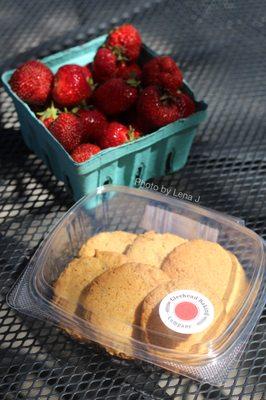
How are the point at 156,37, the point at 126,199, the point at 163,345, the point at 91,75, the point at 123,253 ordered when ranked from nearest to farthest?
the point at 163,345
the point at 123,253
the point at 126,199
the point at 91,75
the point at 156,37

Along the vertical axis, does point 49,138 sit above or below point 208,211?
above

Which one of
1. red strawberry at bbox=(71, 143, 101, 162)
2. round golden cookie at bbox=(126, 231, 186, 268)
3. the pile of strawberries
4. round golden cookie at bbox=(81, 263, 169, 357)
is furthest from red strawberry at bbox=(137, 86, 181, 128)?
round golden cookie at bbox=(81, 263, 169, 357)

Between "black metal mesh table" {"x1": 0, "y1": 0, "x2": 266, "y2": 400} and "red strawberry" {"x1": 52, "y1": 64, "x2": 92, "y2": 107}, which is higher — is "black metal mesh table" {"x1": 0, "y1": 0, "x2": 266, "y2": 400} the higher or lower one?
the lower one

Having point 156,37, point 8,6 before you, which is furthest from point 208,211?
point 8,6

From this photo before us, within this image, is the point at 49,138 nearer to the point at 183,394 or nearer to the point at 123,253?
the point at 123,253

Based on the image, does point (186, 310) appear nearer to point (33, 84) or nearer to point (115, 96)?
point (115, 96)

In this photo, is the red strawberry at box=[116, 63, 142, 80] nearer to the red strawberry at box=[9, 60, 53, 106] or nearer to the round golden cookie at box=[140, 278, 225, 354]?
the red strawberry at box=[9, 60, 53, 106]
